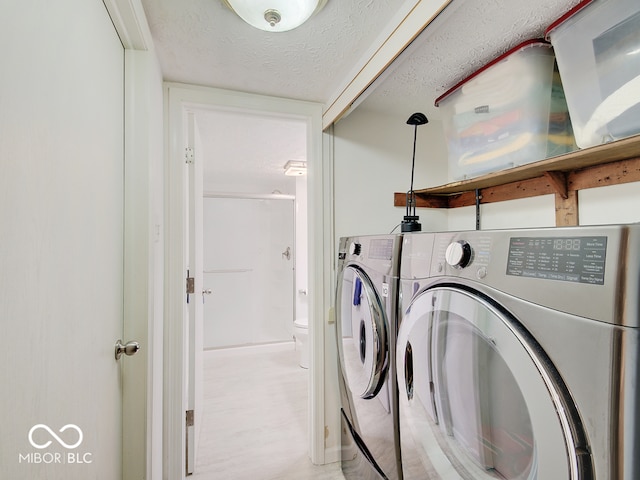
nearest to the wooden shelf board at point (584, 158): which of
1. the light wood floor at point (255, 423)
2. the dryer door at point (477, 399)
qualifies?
the dryer door at point (477, 399)

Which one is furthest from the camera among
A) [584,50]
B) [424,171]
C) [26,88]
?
[424,171]

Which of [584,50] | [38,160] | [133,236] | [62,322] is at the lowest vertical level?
[62,322]

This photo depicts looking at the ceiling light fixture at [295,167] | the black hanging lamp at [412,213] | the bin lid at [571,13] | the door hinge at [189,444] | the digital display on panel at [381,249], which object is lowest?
the door hinge at [189,444]

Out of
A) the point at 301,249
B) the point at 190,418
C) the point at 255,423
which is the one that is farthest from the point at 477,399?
the point at 301,249

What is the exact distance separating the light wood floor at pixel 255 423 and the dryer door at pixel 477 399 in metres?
1.04

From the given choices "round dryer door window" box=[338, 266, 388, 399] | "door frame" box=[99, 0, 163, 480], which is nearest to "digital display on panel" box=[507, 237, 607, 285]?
"round dryer door window" box=[338, 266, 388, 399]

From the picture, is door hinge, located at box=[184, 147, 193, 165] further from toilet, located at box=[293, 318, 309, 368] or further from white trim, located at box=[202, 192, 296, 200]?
white trim, located at box=[202, 192, 296, 200]

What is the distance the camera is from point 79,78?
0.72 m

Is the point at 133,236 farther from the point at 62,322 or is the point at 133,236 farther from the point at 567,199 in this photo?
the point at 567,199

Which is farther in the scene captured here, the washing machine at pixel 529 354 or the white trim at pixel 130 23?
the white trim at pixel 130 23

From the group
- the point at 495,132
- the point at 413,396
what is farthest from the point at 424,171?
the point at 413,396

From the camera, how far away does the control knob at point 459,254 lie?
0.76m

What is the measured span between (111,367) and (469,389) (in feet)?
3.44

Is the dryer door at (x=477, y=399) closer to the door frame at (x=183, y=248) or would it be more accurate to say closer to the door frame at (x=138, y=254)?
the door frame at (x=183, y=248)
